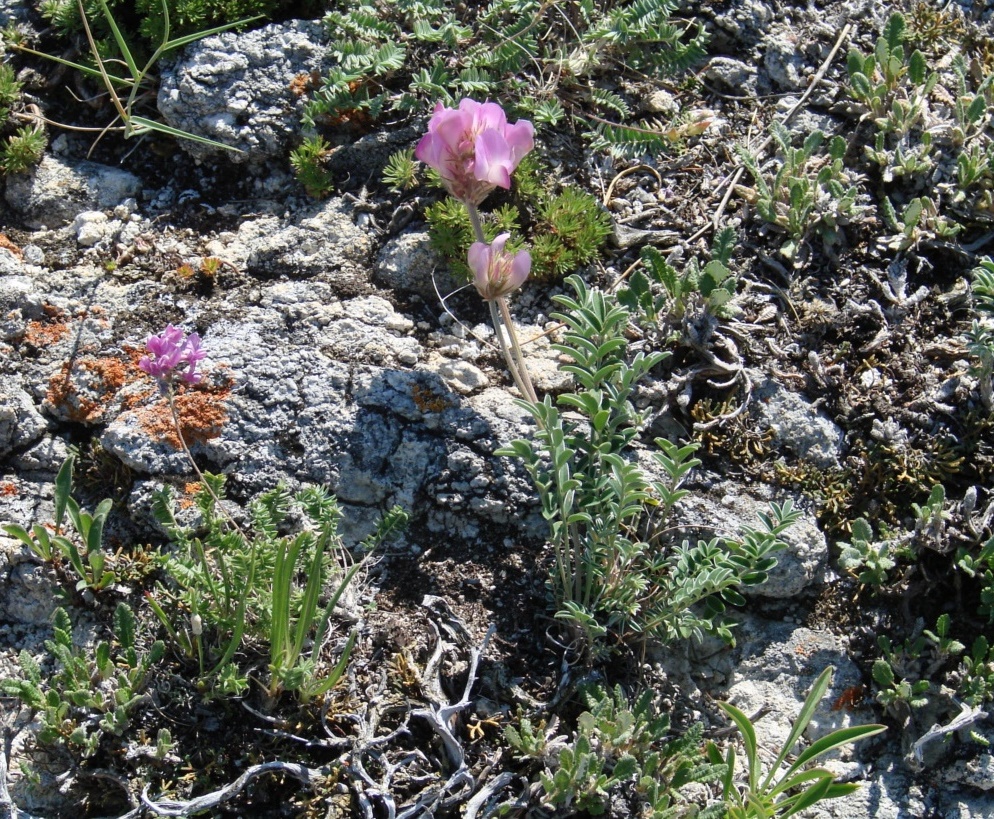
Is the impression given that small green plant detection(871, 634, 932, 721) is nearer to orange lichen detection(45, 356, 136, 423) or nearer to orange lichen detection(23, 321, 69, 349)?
orange lichen detection(45, 356, 136, 423)

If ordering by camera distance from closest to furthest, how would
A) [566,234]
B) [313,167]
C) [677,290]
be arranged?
[677,290]
[566,234]
[313,167]

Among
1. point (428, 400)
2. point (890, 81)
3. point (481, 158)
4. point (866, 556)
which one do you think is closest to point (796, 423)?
point (866, 556)

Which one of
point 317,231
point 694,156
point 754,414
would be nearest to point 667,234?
point 694,156

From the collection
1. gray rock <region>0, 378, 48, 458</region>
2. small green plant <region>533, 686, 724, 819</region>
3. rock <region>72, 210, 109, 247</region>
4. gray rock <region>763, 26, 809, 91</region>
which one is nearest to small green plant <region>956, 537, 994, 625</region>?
small green plant <region>533, 686, 724, 819</region>

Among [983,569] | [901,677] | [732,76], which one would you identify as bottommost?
[901,677]

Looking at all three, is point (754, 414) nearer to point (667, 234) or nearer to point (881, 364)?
point (881, 364)

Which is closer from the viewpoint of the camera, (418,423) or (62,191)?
(418,423)

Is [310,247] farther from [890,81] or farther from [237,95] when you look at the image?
[890,81]
